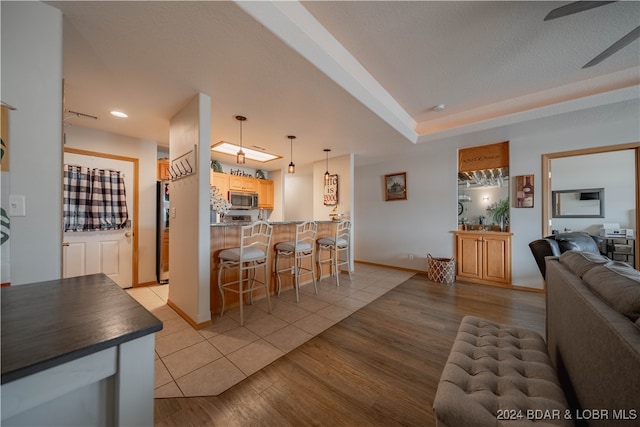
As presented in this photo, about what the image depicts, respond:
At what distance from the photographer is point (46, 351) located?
48 cm

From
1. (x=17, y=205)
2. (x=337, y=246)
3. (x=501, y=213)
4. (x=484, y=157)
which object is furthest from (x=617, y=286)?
(x=484, y=157)

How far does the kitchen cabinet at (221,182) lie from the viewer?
15.5 feet

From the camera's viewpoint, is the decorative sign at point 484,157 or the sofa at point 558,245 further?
the decorative sign at point 484,157

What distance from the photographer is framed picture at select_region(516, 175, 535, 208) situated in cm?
353

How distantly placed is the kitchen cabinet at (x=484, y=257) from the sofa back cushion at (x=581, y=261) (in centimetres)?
265

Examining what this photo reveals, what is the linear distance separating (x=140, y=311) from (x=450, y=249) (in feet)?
15.2

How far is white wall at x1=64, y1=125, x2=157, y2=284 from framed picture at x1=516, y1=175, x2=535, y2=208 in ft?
19.4

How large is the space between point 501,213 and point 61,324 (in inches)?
198

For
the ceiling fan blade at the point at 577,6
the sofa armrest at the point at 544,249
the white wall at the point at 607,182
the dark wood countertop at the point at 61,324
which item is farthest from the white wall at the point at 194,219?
the white wall at the point at 607,182

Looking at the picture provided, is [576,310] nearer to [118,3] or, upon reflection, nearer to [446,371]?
[446,371]

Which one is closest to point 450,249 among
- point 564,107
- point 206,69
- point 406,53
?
point 564,107

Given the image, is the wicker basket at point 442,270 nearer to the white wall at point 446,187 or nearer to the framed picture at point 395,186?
the white wall at point 446,187

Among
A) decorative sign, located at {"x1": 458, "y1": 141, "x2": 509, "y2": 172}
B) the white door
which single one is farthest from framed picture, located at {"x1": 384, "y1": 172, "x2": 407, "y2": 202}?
the white door

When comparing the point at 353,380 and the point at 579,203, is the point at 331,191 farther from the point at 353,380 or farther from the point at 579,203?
the point at 579,203
